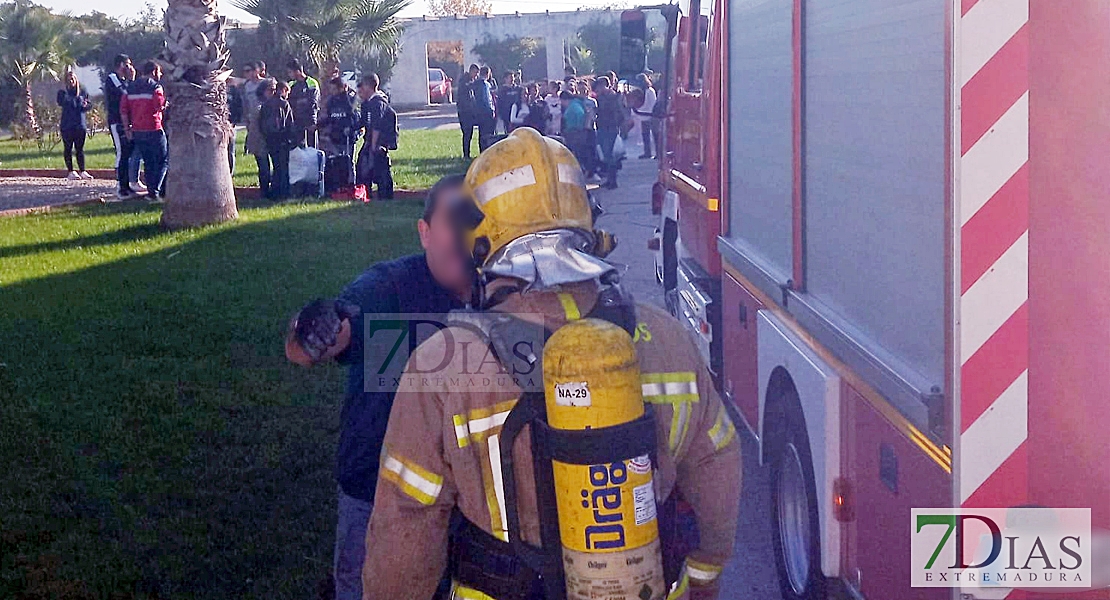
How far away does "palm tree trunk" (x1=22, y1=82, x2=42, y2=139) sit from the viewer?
108 ft

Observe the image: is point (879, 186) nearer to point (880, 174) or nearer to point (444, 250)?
point (880, 174)

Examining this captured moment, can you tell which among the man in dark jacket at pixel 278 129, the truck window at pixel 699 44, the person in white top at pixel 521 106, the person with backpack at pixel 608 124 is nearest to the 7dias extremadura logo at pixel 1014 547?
the truck window at pixel 699 44

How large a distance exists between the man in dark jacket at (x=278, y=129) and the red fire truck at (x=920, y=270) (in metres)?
12.3

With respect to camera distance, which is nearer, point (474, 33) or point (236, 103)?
point (236, 103)

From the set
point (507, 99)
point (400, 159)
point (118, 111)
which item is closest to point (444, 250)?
point (118, 111)

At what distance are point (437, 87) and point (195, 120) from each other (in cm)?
4615

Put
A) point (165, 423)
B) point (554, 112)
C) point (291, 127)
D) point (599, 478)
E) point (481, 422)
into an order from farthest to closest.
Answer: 1. point (554, 112)
2. point (291, 127)
3. point (165, 423)
4. point (481, 422)
5. point (599, 478)

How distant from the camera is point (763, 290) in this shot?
4.79 m

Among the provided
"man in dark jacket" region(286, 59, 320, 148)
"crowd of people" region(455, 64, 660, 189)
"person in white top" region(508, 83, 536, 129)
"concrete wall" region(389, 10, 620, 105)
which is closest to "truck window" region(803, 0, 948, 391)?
"crowd of people" region(455, 64, 660, 189)

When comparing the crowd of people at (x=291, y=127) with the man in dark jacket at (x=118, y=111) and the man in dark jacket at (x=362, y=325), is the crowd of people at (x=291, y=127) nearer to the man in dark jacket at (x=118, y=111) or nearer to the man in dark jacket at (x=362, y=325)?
the man in dark jacket at (x=118, y=111)

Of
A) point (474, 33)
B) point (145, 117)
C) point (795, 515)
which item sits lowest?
point (795, 515)

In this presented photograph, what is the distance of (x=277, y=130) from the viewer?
16656mm

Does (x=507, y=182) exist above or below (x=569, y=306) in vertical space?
above

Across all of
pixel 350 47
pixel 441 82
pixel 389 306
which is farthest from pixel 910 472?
pixel 441 82
